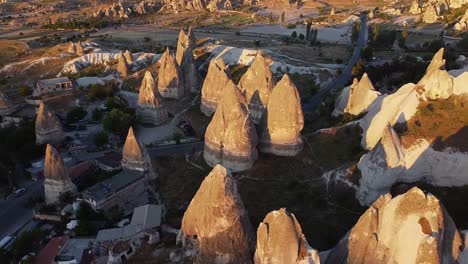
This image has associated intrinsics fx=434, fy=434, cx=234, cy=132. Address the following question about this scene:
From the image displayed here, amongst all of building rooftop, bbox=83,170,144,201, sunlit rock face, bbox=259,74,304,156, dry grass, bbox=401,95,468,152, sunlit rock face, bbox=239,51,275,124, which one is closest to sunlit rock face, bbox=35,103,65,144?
building rooftop, bbox=83,170,144,201

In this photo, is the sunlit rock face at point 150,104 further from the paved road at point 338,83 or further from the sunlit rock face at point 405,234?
the sunlit rock face at point 405,234

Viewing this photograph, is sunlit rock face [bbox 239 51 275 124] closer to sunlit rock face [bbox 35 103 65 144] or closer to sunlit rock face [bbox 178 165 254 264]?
sunlit rock face [bbox 35 103 65 144]

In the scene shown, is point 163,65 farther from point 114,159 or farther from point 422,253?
point 422,253

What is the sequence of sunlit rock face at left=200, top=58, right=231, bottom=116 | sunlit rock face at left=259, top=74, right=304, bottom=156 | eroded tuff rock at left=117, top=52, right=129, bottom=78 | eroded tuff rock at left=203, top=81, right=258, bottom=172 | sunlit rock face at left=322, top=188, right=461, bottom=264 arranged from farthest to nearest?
1. eroded tuff rock at left=117, top=52, right=129, bottom=78
2. sunlit rock face at left=200, top=58, right=231, bottom=116
3. sunlit rock face at left=259, top=74, right=304, bottom=156
4. eroded tuff rock at left=203, top=81, right=258, bottom=172
5. sunlit rock face at left=322, top=188, right=461, bottom=264

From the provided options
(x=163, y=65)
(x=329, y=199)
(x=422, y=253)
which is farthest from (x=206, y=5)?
(x=422, y=253)

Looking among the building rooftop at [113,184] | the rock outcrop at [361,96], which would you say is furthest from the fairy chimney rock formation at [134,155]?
the rock outcrop at [361,96]

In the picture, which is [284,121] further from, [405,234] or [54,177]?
[54,177]
